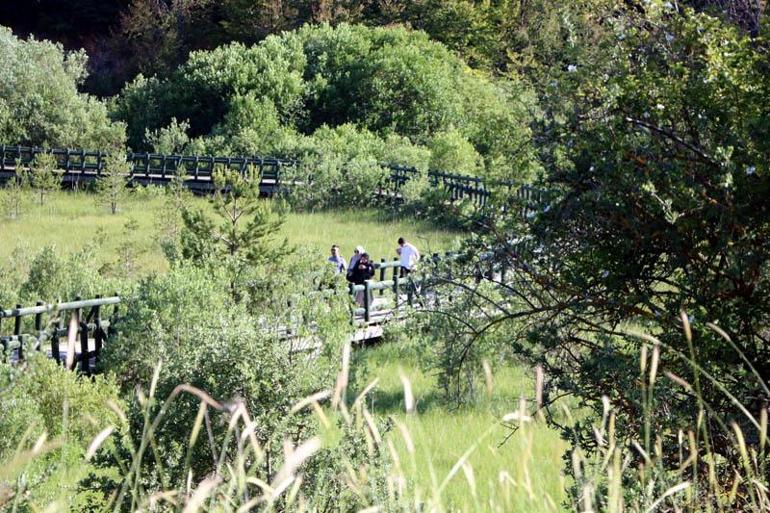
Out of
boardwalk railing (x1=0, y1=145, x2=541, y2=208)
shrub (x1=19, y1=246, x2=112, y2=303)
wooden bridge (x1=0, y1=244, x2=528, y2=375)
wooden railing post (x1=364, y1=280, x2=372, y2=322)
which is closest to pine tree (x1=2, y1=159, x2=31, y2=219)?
boardwalk railing (x1=0, y1=145, x2=541, y2=208)

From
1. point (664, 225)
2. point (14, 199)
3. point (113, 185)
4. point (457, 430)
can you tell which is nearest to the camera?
point (664, 225)

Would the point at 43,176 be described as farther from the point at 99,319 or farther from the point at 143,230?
the point at 99,319

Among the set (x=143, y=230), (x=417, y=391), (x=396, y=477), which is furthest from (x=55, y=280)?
(x=396, y=477)

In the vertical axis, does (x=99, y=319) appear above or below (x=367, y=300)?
above

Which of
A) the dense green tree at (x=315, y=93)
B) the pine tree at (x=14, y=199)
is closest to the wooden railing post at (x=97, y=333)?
the pine tree at (x=14, y=199)

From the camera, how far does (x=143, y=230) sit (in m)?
36.2

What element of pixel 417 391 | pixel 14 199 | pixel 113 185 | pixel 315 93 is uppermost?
pixel 315 93

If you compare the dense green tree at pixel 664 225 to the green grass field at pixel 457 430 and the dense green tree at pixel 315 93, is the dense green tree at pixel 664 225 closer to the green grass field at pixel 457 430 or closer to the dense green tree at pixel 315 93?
the green grass field at pixel 457 430

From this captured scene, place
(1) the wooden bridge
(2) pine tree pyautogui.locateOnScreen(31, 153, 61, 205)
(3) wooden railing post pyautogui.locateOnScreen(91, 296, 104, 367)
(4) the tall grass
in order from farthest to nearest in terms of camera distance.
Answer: (2) pine tree pyautogui.locateOnScreen(31, 153, 61, 205) < (3) wooden railing post pyautogui.locateOnScreen(91, 296, 104, 367) < (1) the wooden bridge < (4) the tall grass

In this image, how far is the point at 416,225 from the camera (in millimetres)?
37156

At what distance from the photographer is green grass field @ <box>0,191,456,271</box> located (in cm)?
3175

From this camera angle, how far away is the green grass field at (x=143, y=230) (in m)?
31.8

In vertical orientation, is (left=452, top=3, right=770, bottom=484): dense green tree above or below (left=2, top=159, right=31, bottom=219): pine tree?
above

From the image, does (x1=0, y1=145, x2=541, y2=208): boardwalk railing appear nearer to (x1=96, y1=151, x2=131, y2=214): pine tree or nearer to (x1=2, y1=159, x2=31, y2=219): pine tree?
(x1=96, y1=151, x2=131, y2=214): pine tree
